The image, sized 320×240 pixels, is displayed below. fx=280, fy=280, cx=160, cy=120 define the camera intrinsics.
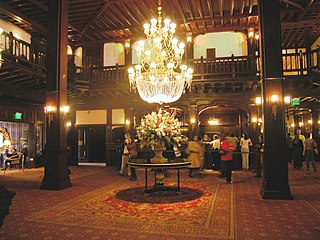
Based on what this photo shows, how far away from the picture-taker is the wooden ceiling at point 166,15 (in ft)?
35.5

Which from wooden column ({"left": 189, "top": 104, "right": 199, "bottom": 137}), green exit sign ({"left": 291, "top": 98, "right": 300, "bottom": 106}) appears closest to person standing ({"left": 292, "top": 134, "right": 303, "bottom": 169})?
green exit sign ({"left": 291, "top": 98, "right": 300, "bottom": 106})

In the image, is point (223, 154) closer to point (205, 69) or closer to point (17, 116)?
point (205, 69)

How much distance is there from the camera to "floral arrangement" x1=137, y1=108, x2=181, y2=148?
6992 mm

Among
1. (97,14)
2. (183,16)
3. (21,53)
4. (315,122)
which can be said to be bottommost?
(315,122)

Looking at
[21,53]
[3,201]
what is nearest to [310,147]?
[3,201]

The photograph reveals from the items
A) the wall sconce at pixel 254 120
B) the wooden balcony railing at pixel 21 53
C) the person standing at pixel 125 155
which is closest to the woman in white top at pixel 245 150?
the wall sconce at pixel 254 120

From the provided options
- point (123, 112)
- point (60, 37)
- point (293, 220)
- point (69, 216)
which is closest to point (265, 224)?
point (293, 220)

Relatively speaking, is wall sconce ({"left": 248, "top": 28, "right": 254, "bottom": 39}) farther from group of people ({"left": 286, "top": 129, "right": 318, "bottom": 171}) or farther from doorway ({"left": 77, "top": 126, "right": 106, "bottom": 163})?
doorway ({"left": 77, "top": 126, "right": 106, "bottom": 163})

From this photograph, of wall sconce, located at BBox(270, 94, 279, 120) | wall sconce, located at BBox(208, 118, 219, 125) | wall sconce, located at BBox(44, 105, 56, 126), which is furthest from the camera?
wall sconce, located at BBox(208, 118, 219, 125)

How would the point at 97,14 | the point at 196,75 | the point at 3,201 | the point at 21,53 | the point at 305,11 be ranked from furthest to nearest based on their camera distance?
the point at 196,75 → the point at 97,14 → the point at 305,11 → the point at 21,53 → the point at 3,201

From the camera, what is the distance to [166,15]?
38.8ft

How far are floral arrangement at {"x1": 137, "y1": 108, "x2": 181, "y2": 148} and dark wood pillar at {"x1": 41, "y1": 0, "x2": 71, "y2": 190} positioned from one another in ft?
8.71

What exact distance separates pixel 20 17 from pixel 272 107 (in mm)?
9962

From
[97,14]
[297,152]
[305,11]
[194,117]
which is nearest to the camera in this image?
[305,11]
